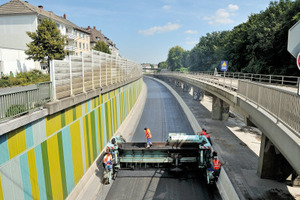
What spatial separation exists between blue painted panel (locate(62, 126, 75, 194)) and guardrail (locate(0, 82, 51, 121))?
1.87 m

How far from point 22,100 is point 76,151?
4.46 m

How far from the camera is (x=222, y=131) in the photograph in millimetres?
23016

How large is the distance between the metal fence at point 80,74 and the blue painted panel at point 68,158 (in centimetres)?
171

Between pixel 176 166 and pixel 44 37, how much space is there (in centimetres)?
2960

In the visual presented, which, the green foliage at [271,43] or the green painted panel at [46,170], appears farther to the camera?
the green foliage at [271,43]

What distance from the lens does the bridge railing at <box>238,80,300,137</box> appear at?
6549 mm

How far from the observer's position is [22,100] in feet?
24.2

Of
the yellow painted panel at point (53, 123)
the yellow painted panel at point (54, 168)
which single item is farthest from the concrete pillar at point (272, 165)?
the yellow painted panel at point (53, 123)

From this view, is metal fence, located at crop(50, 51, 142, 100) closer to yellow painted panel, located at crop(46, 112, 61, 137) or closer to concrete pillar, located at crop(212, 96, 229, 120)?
yellow painted panel, located at crop(46, 112, 61, 137)

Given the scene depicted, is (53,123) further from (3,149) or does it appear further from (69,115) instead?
(3,149)

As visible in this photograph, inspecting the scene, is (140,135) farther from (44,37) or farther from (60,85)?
(44,37)

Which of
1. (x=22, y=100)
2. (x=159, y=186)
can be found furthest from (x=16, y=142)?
(x=159, y=186)

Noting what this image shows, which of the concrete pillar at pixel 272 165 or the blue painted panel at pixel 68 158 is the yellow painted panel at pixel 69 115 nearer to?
the blue painted panel at pixel 68 158

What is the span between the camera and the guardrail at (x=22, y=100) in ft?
21.4
